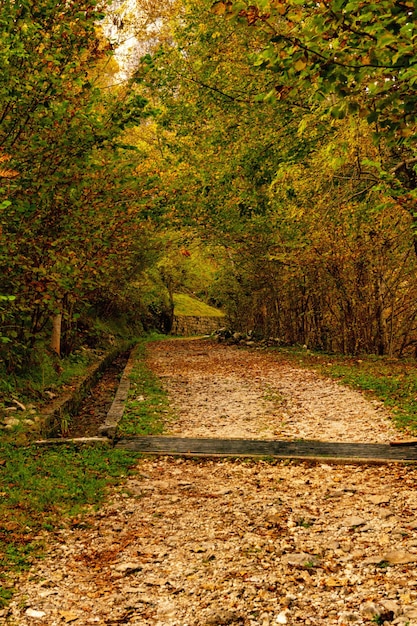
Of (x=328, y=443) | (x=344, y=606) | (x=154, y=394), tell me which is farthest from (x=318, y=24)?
(x=154, y=394)

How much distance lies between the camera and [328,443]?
7547 millimetres

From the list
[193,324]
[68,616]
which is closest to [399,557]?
[68,616]

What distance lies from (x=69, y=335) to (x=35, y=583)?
10.7 meters

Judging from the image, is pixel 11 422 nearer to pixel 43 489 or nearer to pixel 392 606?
pixel 43 489

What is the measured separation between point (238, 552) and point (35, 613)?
167cm

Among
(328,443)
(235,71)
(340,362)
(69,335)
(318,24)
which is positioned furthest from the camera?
(340,362)

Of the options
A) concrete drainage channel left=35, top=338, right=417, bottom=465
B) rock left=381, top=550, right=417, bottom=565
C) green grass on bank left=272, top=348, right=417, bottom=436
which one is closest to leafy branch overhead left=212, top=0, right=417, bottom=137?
rock left=381, top=550, right=417, bottom=565

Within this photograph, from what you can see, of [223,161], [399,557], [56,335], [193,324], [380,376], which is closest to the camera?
[399,557]

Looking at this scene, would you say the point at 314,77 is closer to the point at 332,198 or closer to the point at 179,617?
the point at 179,617

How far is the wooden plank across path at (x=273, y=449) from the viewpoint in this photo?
6.91m

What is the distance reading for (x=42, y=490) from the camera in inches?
221

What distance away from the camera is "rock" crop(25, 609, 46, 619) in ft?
11.6

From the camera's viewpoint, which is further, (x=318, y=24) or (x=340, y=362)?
(x=340, y=362)

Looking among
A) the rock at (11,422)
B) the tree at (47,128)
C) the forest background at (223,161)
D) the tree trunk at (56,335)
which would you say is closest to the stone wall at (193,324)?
the forest background at (223,161)
